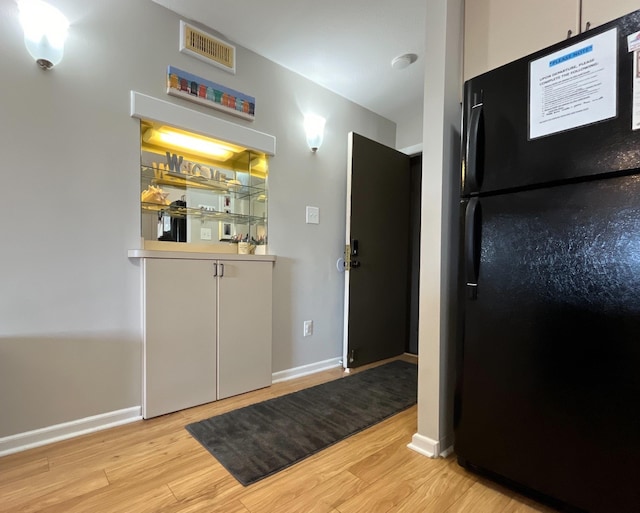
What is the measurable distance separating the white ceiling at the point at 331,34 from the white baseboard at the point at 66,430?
229cm

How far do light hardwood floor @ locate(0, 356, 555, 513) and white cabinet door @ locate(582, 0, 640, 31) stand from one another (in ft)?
5.60

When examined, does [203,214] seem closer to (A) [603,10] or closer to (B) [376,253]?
(B) [376,253]

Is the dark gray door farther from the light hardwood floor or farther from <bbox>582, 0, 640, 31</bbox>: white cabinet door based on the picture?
<bbox>582, 0, 640, 31</bbox>: white cabinet door

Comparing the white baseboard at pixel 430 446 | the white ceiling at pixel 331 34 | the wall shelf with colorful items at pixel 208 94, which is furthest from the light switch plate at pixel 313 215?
the white baseboard at pixel 430 446

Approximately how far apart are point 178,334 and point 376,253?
1727 mm

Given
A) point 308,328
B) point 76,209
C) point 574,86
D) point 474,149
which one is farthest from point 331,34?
point 308,328

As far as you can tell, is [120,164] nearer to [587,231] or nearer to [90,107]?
[90,107]

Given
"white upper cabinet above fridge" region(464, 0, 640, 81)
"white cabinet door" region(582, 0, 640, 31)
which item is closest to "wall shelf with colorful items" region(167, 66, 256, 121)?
"white upper cabinet above fridge" region(464, 0, 640, 81)

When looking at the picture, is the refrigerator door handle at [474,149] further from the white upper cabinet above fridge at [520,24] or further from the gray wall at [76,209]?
the gray wall at [76,209]

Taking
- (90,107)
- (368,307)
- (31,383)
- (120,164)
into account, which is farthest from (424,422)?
(90,107)

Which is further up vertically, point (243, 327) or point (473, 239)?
point (473, 239)

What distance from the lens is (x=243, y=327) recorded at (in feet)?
7.14

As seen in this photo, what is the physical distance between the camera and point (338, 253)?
287cm

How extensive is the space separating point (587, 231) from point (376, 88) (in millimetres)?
2180
